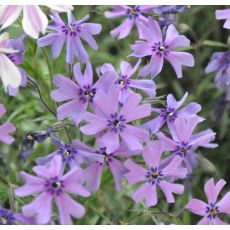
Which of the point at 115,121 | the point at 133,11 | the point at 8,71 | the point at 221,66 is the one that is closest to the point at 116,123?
the point at 115,121

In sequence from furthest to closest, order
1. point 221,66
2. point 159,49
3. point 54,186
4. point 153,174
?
point 221,66, point 159,49, point 153,174, point 54,186

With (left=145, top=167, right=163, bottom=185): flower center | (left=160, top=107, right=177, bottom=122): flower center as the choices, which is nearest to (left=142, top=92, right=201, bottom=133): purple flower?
(left=160, top=107, right=177, bottom=122): flower center

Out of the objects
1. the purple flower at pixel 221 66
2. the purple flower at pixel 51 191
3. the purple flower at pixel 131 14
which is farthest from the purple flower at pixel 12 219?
the purple flower at pixel 221 66

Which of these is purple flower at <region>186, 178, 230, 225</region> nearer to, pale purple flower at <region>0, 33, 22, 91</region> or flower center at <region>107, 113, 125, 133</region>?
flower center at <region>107, 113, 125, 133</region>

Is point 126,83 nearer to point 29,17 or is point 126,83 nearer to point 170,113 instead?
point 170,113

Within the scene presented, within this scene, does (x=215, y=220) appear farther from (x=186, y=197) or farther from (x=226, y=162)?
(x=226, y=162)

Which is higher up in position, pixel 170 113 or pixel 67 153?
pixel 170 113

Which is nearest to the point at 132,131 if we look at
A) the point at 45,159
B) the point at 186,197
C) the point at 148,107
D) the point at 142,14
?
the point at 148,107

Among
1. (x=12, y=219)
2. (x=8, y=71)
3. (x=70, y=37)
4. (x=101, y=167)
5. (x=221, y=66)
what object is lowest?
(x=12, y=219)
